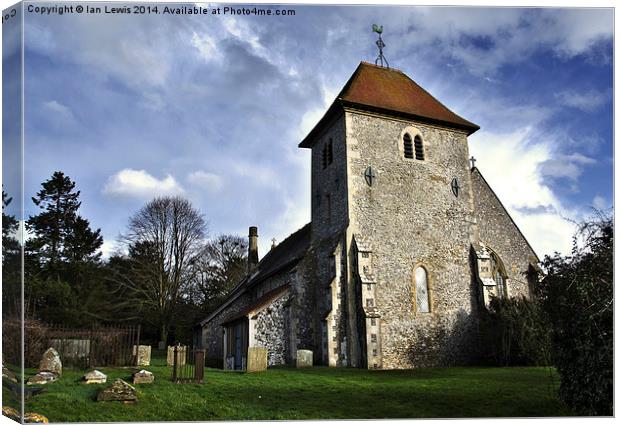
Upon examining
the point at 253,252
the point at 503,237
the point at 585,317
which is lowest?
the point at 585,317

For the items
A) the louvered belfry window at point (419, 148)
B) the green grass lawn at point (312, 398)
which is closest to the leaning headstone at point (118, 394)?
the green grass lawn at point (312, 398)

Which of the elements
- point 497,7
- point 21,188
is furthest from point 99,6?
point 497,7

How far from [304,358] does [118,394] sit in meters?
8.07

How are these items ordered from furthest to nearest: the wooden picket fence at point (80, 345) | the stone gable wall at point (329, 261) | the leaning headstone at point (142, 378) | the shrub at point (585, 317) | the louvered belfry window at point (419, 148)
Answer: the louvered belfry window at point (419, 148) → the stone gable wall at point (329, 261) → the wooden picket fence at point (80, 345) → the leaning headstone at point (142, 378) → the shrub at point (585, 317)

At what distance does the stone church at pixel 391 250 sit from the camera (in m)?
17.3

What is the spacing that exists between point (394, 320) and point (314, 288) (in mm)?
3295

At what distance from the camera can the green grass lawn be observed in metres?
8.56

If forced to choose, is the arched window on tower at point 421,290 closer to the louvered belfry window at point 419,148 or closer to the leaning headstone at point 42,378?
the louvered belfry window at point 419,148

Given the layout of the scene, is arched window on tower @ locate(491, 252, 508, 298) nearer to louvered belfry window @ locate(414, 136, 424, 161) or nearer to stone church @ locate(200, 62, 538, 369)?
stone church @ locate(200, 62, 538, 369)

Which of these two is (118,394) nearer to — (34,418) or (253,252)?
(34,418)

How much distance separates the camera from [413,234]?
18484mm

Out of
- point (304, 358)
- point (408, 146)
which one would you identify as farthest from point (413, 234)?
point (304, 358)

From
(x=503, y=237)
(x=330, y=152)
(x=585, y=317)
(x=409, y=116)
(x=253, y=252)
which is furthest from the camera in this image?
(x=253, y=252)

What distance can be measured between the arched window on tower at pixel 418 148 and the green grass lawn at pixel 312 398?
8733 millimetres
